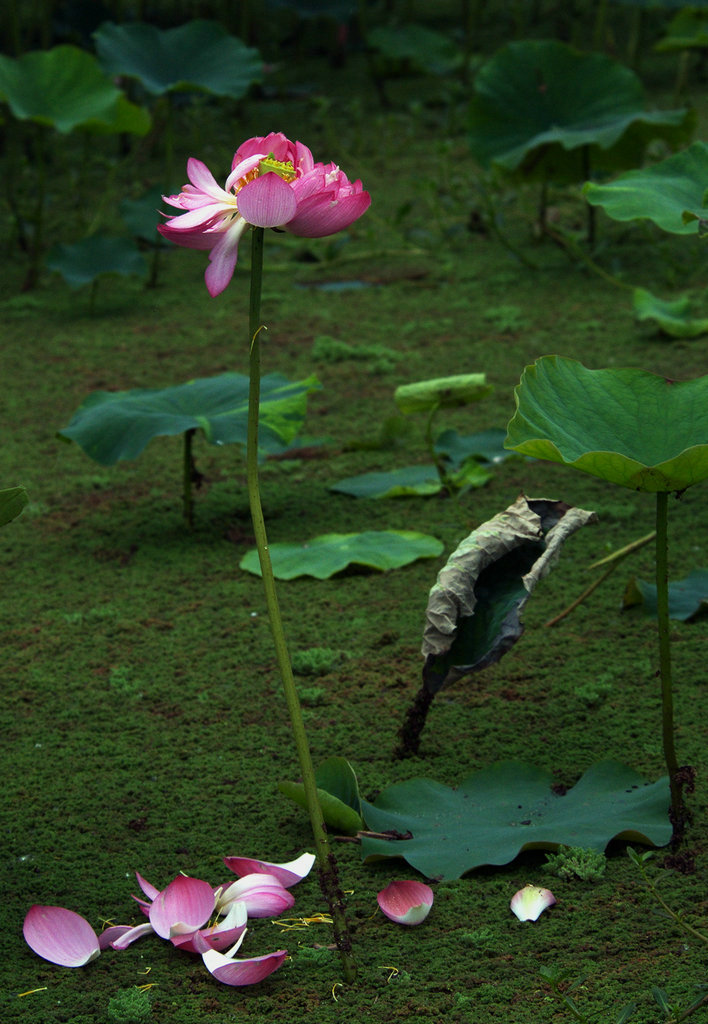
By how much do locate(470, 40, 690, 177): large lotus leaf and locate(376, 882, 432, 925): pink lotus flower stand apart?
10.3ft

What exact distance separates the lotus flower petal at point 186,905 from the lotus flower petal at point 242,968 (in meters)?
0.05

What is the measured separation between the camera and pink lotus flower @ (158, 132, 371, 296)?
1.10 metres

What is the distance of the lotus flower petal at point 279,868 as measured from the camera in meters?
1.32

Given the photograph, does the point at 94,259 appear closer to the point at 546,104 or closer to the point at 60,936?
the point at 546,104

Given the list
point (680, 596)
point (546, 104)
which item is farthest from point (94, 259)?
point (680, 596)

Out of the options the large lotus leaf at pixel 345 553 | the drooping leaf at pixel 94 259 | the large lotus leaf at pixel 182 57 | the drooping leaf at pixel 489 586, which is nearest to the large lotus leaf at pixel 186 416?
the large lotus leaf at pixel 345 553

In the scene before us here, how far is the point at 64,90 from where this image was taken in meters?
4.07

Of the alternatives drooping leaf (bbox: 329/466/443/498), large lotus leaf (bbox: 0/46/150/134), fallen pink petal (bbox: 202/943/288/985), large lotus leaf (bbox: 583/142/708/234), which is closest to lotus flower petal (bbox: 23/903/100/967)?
fallen pink petal (bbox: 202/943/288/985)

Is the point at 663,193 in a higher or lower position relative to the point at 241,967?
higher

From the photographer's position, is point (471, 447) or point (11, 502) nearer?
point (11, 502)

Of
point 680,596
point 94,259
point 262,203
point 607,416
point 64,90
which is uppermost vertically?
point 262,203

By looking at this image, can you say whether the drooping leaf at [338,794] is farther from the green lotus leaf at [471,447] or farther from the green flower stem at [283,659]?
the green lotus leaf at [471,447]

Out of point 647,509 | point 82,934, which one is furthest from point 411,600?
point 82,934

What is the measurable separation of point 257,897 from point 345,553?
101 cm
